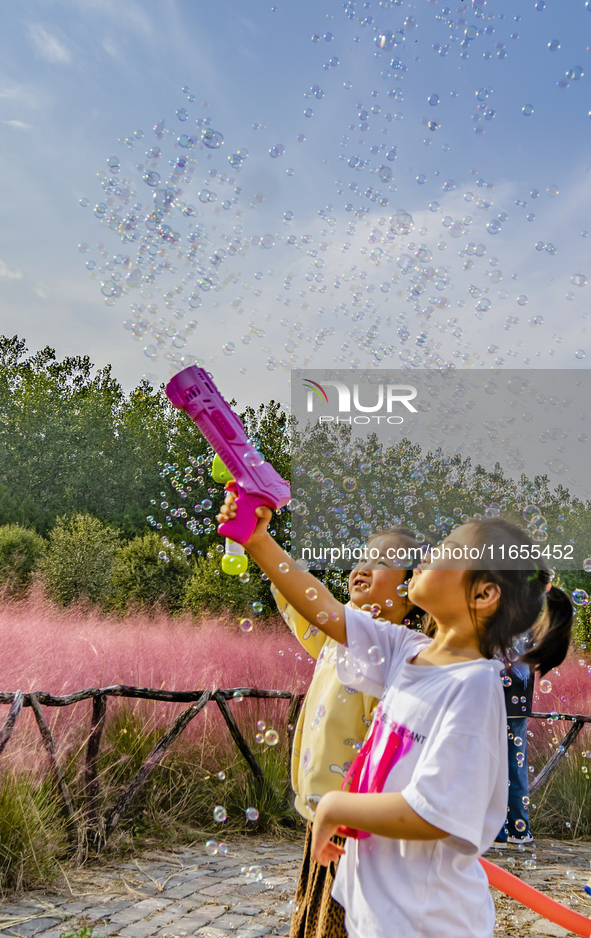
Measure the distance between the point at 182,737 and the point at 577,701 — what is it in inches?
146

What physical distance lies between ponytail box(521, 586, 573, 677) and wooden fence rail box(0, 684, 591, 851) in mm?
2869

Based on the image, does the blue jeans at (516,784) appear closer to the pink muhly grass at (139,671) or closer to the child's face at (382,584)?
the pink muhly grass at (139,671)

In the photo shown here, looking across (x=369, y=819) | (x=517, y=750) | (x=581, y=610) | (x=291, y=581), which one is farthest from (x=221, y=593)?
(x=369, y=819)

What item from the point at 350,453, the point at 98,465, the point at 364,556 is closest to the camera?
the point at 364,556

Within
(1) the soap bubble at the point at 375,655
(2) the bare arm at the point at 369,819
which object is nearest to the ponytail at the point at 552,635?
(1) the soap bubble at the point at 375,655

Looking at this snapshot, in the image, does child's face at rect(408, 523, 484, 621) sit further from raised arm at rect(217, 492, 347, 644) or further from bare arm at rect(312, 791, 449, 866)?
bare arm at rect(312, 791, 449, 866)

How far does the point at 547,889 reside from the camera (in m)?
4.06

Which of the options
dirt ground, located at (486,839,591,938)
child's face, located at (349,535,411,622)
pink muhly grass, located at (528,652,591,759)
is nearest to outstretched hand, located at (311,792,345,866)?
child's face, located at (349,535,411,622)

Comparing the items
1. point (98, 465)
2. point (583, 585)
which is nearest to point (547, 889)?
point (583, 585)

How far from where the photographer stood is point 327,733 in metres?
2.12

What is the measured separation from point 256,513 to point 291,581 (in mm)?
201

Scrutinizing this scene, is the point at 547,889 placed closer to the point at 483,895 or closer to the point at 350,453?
the point at 350,453

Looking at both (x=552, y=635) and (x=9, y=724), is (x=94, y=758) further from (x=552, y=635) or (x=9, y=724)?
(x=552, y=635)

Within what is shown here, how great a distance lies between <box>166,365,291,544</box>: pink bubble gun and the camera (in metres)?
1.55
